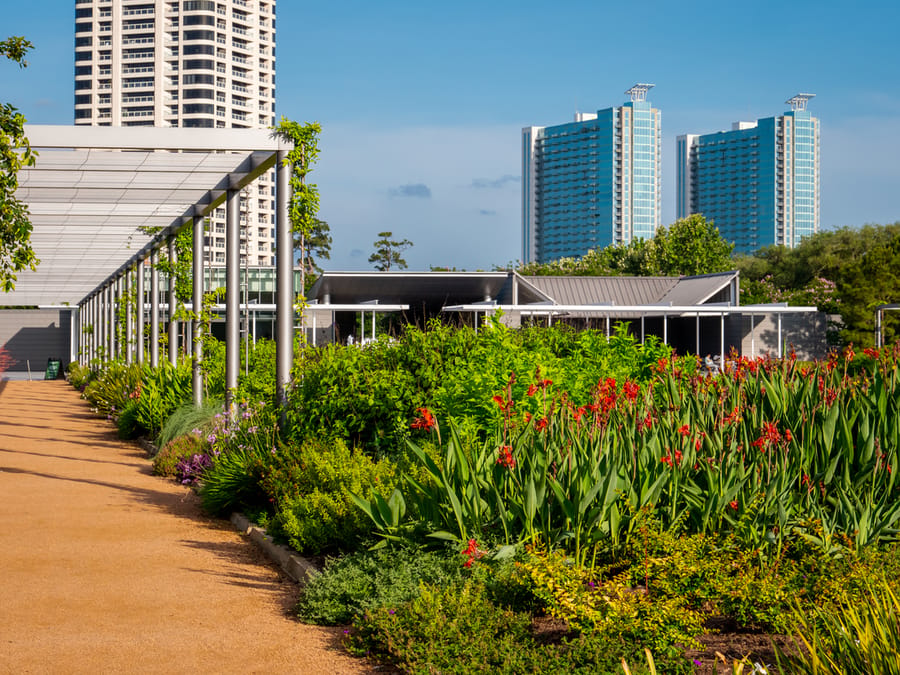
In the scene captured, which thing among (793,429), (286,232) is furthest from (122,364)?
(793,429)

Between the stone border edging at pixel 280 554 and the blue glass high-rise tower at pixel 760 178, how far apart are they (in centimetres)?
12886

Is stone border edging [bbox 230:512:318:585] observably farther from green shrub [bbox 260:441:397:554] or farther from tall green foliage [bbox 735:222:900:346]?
tall green foliage [bbox 735:222:900:346]

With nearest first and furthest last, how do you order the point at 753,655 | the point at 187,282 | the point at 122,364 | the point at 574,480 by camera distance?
the point at 753,655, the point at 574,480, the point at 187,282, the point at 122,364

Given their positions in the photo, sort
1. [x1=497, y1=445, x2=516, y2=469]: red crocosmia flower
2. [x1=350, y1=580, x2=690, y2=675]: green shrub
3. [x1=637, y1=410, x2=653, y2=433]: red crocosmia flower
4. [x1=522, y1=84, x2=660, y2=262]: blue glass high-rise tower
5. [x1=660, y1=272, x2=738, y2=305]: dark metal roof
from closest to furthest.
Result: [x1=350, y1=580, x2=690, y2=675]: green shrub → [x1=497, y1=445, x2=516, y2=469]: red crocosmia flower → [x1=637, y1=410, x2=653, y2=433]: red crocosmia flower → [x1=660, y1=272, x2=738, y2=305]: dark metal roof → [x1=522, y1=84, x2=660, y2=262]: blue glass high-rise tower

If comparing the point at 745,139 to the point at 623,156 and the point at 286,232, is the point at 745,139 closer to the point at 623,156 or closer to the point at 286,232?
the point at 623,156

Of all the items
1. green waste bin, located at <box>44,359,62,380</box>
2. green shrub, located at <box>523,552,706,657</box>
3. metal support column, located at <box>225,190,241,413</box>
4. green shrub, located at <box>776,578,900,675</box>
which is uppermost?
metal support column, located at <box>225,190,241,413</box>

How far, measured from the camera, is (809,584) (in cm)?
378

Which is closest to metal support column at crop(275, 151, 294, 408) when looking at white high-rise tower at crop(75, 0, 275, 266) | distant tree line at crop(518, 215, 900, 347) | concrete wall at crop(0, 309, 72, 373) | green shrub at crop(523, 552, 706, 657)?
green shrub at crop(523, 552, 706, 657)

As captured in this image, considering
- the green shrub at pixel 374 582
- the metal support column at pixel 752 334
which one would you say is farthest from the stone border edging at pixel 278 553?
the metal support column at pixel 752 334

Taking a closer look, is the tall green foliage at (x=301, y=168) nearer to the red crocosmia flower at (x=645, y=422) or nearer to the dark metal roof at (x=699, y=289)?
the red crocosmia flower at (x=645, y=422)

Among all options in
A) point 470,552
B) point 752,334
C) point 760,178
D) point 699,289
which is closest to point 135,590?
point 470,552

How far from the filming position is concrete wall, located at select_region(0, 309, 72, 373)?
37938 mm

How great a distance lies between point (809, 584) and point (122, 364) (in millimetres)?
17990

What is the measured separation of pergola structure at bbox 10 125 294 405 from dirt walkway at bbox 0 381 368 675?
5.88 feet
